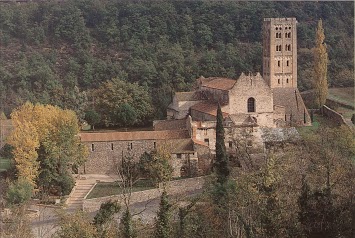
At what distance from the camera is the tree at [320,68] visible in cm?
3775

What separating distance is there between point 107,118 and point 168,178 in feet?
37.6

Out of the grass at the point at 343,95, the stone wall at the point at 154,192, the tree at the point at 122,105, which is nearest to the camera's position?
the stone wall at the point at 154,192

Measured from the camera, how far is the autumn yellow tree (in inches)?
960

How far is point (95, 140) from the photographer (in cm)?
2725

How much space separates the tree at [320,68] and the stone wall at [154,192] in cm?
1543

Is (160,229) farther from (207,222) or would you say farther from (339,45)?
(339,45)

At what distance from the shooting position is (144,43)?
176 ft

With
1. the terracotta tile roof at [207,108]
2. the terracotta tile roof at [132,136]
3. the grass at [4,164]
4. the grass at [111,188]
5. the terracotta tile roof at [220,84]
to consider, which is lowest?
the grass at [111,188]

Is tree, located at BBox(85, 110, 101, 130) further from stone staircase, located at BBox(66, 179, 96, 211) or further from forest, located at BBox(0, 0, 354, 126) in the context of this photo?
stone staircase, located at BBox(66, 179, 96, 211)

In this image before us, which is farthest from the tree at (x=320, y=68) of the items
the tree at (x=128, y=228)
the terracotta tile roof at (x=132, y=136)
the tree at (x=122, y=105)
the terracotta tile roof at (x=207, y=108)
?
the tree at (x=128, y=228)

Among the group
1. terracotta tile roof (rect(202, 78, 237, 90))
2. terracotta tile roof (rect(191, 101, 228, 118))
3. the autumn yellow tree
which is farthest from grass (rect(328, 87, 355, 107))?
the autumn yellow tree

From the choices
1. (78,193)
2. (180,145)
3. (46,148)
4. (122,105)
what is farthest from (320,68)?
(46,148)

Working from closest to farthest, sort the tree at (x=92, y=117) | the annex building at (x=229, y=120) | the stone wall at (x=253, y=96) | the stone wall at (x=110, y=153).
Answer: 1. the annex building at (x=229, y=120)
2. the stone wall at (x=110, y=153)
3. the stone wall at (x=253, y=96)
4. the tree at (x=92, y=117)

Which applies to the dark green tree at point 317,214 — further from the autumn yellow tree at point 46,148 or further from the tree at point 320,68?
the tree at point 320,68
